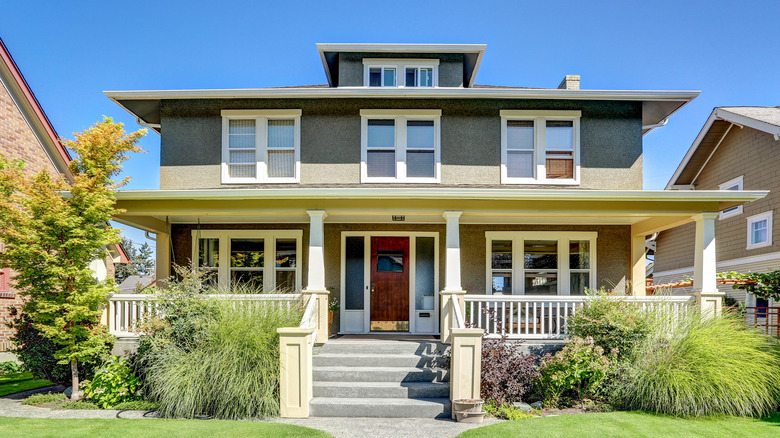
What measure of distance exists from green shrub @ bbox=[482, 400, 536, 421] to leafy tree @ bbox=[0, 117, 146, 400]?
6.39 metres

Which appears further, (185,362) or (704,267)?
(704,267)

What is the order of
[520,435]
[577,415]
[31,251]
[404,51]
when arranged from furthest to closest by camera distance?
[404,51] < [31,251] < [577,415] < [520,435]

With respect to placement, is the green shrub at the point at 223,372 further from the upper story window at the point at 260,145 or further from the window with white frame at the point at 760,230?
the window with white frame at the point at 760,230

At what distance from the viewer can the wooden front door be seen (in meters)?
11.2

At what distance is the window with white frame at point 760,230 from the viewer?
1415cm

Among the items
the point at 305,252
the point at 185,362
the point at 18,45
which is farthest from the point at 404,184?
the point at 18,45

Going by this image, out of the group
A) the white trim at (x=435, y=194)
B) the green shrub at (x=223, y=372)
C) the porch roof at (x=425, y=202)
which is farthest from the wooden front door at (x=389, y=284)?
the green shrub at (x=223, y=372)

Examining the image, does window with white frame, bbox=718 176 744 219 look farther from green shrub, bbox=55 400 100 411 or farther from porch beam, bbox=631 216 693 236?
green shrub, bbox=55 400 100 411

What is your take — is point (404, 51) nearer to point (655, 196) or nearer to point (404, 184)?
point (404, 184)

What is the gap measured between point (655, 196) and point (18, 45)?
1663 centimetres

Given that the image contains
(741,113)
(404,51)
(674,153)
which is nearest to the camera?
(404,51)

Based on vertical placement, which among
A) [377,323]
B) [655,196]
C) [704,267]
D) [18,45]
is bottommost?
[377,323]

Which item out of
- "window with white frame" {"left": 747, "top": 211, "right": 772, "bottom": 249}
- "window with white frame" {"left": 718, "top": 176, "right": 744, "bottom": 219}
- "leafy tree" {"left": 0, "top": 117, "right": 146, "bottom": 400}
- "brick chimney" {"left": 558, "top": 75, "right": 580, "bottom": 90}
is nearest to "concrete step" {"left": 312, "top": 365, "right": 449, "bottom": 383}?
"leafy tree" {"left": 0, "top": 117, "right": 146, "bottom": 400}

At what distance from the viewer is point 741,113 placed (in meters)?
15.3
